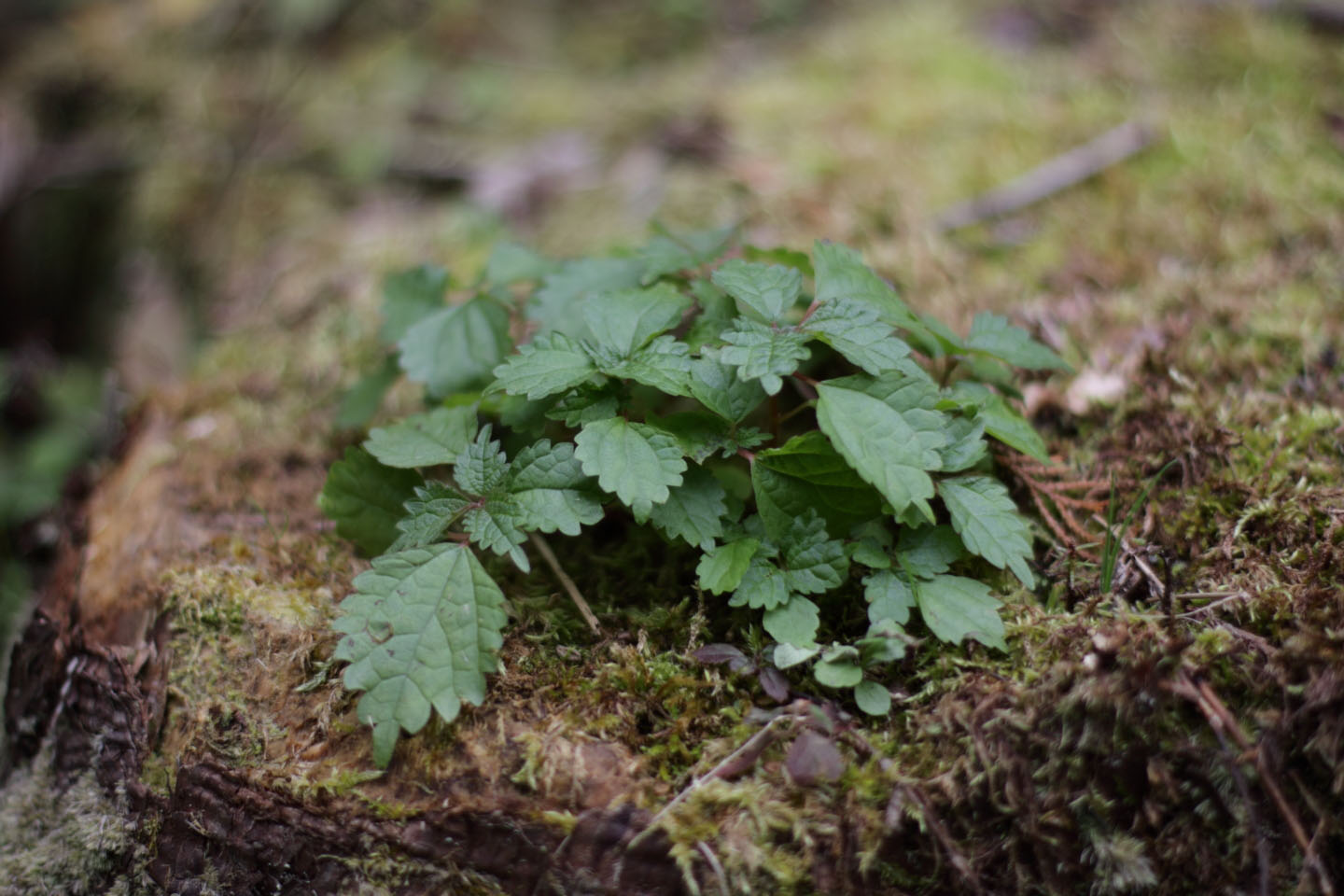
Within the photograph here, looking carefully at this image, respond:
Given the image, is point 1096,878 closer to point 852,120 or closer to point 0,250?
point 852,120

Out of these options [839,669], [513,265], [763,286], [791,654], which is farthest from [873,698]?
[513,265]

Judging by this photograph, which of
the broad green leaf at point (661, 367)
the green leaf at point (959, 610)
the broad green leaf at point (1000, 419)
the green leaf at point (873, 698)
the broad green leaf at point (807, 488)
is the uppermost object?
the broad green leaf at point (661, 367)

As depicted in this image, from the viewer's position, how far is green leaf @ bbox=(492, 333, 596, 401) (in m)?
1.91

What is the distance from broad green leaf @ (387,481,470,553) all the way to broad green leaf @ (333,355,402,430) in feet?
2.69

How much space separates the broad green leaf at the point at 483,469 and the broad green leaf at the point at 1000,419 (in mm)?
1098

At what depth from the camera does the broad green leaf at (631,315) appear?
6.67 ft

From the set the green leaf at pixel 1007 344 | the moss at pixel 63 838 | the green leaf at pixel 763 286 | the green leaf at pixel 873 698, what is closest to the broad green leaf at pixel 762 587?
the green leaf at pixel 873 698

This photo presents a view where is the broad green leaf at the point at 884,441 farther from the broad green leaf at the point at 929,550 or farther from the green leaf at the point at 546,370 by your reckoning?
the green leaf at the point at 546,370

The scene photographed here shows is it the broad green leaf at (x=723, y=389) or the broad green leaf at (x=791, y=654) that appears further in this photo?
the broad green leaf at (x=723, y=389)

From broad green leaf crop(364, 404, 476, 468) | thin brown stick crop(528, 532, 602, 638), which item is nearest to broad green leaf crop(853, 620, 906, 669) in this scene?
thin brown stick crop(528, 532, 602, 638)

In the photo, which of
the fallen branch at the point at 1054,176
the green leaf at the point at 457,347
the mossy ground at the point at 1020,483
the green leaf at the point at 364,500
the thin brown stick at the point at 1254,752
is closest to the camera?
the thin brown stick at the point at 1254,752

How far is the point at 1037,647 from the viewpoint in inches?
73.0

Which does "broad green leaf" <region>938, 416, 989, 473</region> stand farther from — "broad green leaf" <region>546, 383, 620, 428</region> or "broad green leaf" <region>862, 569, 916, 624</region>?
"broad green leaf" <region>546, 383, 620, 428</region>

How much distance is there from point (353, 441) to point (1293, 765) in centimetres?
268
